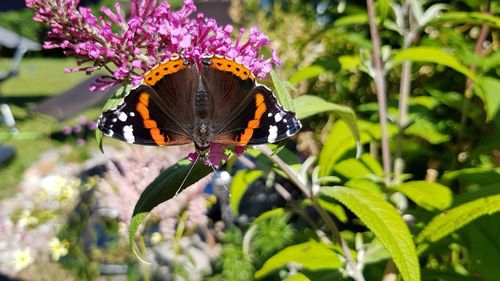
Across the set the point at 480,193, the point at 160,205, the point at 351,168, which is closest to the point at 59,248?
the point at 160,205

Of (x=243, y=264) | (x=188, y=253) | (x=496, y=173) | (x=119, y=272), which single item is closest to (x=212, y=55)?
(x=496, y=173)

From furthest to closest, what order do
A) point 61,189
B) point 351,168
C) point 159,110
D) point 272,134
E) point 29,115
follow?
point 29,115, point 61,189, point 351,168, point 159,110, point 272,134

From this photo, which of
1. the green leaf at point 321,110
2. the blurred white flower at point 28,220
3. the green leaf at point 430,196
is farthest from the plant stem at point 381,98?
the blurred white flower at point 28,220

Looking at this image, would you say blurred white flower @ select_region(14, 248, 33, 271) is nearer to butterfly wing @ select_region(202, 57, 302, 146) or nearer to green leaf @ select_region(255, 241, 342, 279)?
green leaf @ select_region(255, 241, 342, 279)

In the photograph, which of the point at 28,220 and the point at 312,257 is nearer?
the point at 312,257

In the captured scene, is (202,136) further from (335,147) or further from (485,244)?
(485,244)

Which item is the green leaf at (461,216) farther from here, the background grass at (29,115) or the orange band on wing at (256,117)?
the background grass at (29,115)

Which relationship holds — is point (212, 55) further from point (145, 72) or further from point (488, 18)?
point (488, 18)
